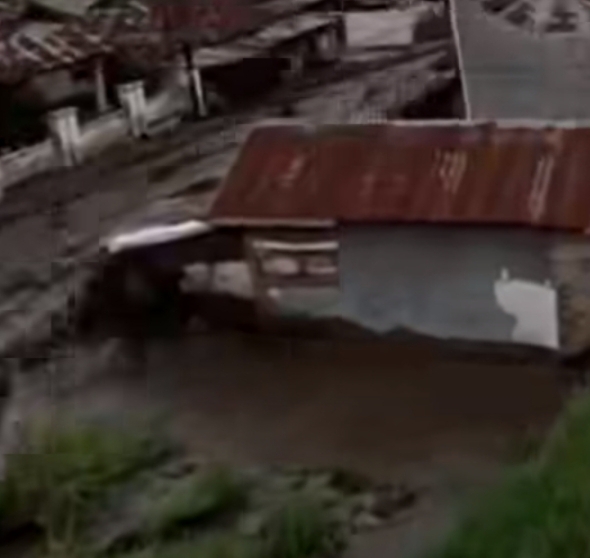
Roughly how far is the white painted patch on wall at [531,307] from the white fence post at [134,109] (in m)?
6.82

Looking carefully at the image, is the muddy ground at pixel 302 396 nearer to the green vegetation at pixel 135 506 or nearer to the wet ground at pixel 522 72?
the green vegetation at pixel 135 506

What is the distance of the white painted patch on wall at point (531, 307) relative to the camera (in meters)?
8.70

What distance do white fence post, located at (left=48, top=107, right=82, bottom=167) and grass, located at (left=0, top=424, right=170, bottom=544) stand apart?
643 cm

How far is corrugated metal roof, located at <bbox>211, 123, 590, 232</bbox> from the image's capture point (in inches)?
346

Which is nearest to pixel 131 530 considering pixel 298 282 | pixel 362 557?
pixel 362 557

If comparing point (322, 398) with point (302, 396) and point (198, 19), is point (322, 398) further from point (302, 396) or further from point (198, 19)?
point (198, 19)

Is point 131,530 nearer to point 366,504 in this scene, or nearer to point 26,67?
point 366,504

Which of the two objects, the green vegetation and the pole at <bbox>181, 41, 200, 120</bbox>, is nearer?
the green vegetation

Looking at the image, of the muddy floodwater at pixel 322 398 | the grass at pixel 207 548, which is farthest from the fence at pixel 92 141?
the grass at pixel 207 548

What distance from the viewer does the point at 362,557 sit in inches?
286

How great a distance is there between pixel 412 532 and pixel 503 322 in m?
1.84

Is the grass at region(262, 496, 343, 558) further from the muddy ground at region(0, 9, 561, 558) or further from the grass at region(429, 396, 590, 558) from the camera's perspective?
the grass at region(429, 396, 590, 558)


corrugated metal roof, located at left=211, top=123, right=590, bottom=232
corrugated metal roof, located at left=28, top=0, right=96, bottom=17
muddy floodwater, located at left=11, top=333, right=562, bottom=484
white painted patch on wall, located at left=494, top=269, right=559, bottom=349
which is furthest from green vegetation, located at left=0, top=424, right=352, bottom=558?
corrugated metal roof, located at left=28, top=0, right=96, bottom=17

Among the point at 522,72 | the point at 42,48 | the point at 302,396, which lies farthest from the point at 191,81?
the point at 302,396
